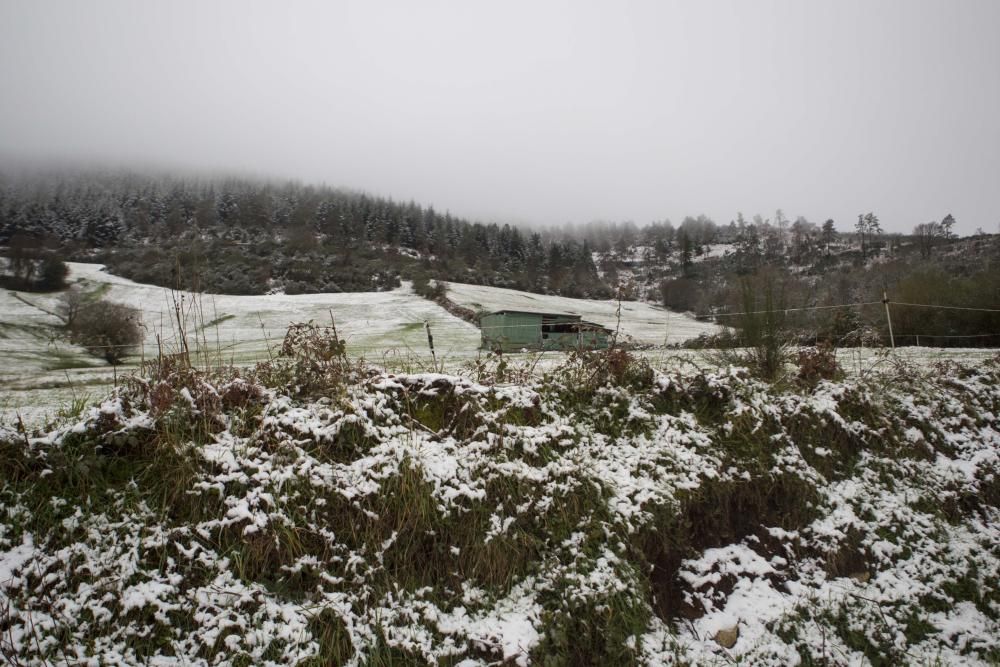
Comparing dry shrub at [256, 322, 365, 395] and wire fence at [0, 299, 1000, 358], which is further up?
dry shrub at [256, 322, 365, 395]

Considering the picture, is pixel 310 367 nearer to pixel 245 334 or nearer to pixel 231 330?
pixel 245 334

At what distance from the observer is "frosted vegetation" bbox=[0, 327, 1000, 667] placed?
104 inches

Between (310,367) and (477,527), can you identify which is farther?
(310,367)

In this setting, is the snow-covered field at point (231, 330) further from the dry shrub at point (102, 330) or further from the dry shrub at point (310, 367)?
the dry shrub at point (310, 367)

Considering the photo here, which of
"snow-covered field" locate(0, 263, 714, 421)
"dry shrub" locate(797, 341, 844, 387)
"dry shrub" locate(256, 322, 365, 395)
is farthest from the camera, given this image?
"snow-covered field" locate(0, 263, 714, 421)

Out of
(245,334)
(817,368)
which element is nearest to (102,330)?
(245,334)

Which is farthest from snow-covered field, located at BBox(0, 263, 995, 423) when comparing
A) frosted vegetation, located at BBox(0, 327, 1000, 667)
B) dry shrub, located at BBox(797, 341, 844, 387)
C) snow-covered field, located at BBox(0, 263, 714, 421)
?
dry shrub, located at BBox(797, 341, 844, 387)

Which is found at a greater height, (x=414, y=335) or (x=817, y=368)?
(x=817, y=368)

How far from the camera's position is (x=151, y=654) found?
2422 mm

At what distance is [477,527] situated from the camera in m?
3.29

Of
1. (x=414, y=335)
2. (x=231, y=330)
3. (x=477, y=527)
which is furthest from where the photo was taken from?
(x=231, y=330)

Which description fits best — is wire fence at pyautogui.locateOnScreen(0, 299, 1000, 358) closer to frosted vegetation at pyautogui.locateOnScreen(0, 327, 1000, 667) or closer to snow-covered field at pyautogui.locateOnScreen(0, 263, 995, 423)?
snow-covered field at pyautogui.locateOnScreen(0, 263, 995, 423)

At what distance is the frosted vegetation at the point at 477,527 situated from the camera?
264 centimetres

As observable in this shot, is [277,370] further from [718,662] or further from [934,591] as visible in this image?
[934,591]
